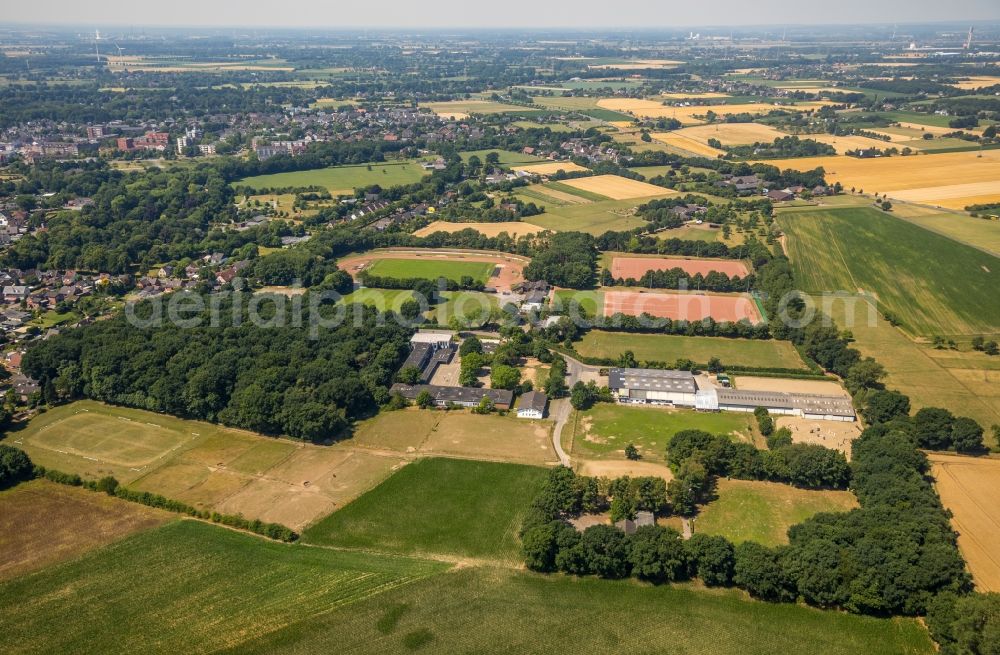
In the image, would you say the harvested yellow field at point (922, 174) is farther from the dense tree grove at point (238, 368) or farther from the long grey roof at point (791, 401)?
the dense tree grove at point (238, 368)

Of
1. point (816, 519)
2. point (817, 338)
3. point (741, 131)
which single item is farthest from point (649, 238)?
point (741, 131)

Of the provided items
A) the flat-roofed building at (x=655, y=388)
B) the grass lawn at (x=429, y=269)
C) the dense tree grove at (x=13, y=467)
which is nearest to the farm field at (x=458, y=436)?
the flat-roofed building at (x=655, y=388)

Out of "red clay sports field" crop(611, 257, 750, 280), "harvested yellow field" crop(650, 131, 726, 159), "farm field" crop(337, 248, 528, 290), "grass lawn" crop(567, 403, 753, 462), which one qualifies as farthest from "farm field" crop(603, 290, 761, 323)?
"harvested yellow field" crop(650, 131, 726, 159)

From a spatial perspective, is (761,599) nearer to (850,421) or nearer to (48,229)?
Answer: (850,421)

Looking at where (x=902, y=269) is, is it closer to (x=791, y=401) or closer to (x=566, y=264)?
(x=791, y=401)

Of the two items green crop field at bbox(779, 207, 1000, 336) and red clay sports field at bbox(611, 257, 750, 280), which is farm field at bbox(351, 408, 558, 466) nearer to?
red clay sports field at bbox(611, 257, 750, 280)

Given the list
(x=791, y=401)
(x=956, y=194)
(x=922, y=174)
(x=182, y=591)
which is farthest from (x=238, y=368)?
(x=922, y=174)

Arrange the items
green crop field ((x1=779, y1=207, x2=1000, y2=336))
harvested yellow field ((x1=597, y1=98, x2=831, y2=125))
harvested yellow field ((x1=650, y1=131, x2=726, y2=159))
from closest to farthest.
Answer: green crop field ((x1=779, y1=207, x2=1000, y2=336)) → harvested yellow field ((x1=650, y1=131, x2=726, y2=159)) → harvested yellow field ((x1=597, y1=98, x2=831, y2=125))
